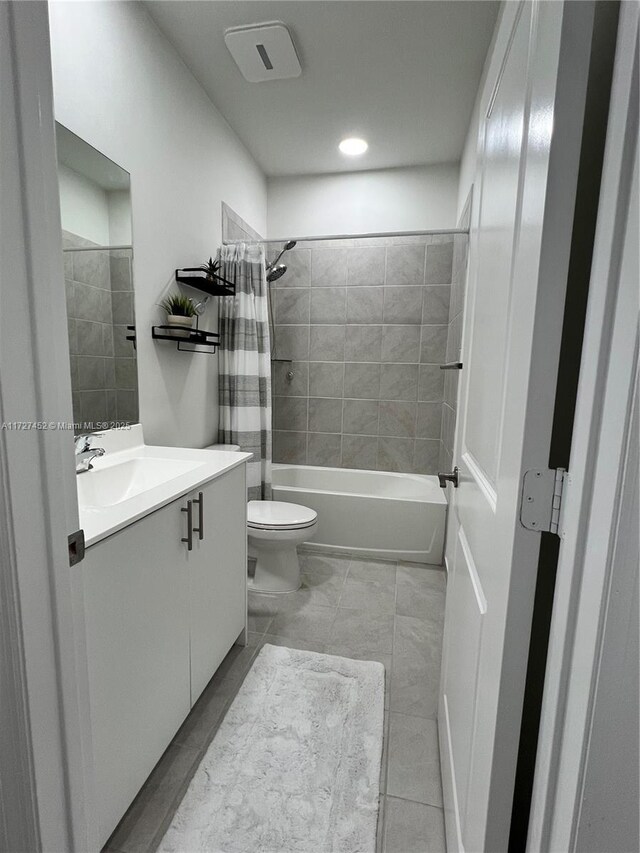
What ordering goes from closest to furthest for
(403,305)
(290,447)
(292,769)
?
(292,769), (403,305), (290,447)

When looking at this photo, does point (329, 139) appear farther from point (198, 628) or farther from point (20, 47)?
point (198, 628)

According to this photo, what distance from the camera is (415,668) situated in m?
1.75

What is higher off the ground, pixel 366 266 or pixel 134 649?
pixel 366 266

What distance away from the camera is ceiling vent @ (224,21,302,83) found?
1.82 meters

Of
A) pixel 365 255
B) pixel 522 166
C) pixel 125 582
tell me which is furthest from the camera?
pixel 365 255

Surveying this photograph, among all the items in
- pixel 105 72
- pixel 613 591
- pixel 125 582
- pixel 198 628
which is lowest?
pixel 198 628

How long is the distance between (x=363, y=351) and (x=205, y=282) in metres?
1.48

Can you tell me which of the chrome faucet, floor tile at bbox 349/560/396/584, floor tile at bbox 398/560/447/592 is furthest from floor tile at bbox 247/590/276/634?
the chrome faucet

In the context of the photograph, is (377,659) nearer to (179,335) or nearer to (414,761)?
(414,761)

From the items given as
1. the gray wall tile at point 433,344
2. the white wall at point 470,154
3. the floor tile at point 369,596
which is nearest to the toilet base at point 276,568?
the floor tile at point 369,596

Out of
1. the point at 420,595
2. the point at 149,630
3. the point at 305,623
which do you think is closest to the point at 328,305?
the point at 420,595

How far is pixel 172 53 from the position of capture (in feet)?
6.36

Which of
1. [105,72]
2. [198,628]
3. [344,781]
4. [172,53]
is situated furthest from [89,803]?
[172,53]

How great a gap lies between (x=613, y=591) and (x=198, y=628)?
1295 mm
